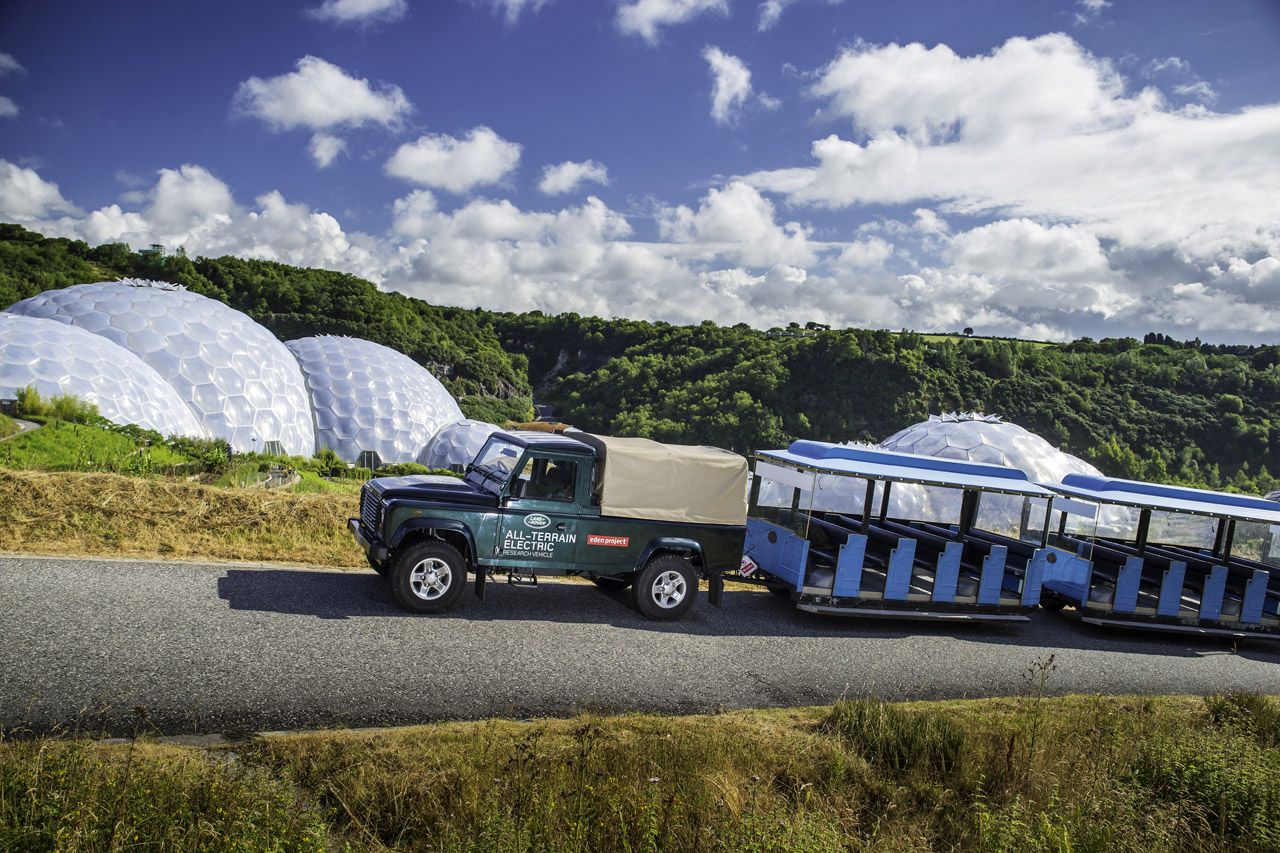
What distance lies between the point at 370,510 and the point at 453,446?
2455cm

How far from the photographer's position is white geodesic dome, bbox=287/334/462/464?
32.5 metres

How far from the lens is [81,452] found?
546 inches

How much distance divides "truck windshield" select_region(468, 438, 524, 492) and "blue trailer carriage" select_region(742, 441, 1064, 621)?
3.54 meters

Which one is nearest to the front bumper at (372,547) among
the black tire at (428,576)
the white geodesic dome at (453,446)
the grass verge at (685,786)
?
the black tire at (428,576)

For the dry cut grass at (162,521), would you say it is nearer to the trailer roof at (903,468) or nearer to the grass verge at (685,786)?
the grass verge at (685,786)

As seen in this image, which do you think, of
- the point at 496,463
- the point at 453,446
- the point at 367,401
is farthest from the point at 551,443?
the point at 367,401

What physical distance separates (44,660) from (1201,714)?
10.6 m

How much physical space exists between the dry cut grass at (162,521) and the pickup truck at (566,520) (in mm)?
1686

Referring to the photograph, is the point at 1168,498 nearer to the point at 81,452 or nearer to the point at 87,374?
→ the point at 81,452

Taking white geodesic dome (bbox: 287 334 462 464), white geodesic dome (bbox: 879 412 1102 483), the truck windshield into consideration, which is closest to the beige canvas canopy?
the truck windshield

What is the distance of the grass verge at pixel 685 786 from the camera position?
416 cm

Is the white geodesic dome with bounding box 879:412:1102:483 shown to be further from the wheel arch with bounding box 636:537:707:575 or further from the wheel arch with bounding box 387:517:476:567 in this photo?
the wheel arch with bounding box 387:517:476:567


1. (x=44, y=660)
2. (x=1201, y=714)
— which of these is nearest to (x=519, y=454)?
(x=44, y=660)

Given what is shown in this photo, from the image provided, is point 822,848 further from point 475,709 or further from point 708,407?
point 708,407
